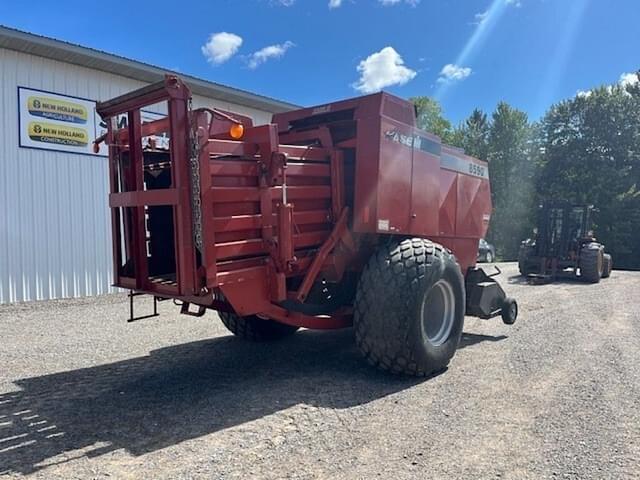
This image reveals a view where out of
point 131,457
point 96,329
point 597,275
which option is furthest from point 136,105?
point 597,275

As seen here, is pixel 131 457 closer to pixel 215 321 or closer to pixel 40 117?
pixel 215 321

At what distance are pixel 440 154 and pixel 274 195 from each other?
8.51 feet

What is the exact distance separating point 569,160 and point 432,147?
1457 inches

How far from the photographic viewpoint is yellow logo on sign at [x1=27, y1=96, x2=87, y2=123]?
10195 mm

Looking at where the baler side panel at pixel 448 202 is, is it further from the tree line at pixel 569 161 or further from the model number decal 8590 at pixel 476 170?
the tree line at pixel 569 161

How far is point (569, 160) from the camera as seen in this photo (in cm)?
3847

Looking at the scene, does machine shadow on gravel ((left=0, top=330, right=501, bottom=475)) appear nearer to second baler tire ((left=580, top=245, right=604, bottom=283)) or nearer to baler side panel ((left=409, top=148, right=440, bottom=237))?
baler side panel ((left=409, top=148, right=440, bottom=237))

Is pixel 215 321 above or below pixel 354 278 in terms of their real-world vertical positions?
below

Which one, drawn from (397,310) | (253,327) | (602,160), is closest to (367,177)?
(397,310)

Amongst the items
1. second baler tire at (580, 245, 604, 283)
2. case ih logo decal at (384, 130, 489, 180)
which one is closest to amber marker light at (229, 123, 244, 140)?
case ih logo decal at (384, 130, 489, 180)

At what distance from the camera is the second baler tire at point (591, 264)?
15.0 meters

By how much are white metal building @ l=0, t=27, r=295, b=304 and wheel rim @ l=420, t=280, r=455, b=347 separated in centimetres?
811

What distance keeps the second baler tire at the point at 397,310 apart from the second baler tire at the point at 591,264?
1196 centimetres

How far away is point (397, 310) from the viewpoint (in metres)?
4.78
